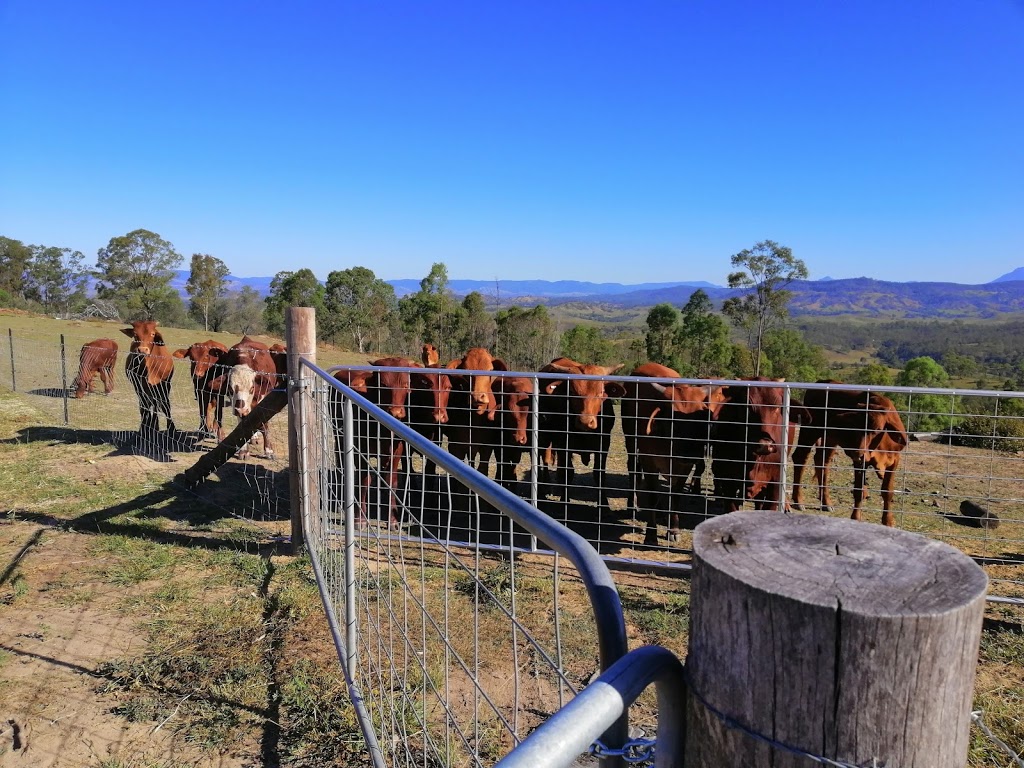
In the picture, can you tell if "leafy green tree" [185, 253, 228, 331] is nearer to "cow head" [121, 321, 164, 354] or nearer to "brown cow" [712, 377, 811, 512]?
"cow head" [121, 321, 164, 354]

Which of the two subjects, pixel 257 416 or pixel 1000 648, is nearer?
pixel 1000 648

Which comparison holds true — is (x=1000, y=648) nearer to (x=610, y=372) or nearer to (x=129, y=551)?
(x=610, y=372)

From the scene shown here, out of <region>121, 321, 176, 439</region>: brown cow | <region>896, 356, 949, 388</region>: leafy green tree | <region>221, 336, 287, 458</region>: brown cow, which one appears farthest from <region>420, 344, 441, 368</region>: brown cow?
<region>896, 356, 949, 388</region>: leafy green tree

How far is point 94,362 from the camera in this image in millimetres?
14086

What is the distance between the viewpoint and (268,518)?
25.0 ft

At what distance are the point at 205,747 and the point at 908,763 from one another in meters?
3.72

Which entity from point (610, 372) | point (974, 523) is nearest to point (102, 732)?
point (610, 372)

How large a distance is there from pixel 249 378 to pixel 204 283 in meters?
45.5

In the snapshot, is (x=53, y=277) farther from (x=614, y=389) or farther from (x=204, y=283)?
(x=614, y=389)

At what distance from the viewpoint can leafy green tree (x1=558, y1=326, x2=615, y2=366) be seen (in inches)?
1272

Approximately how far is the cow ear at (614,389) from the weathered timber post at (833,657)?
281 inches

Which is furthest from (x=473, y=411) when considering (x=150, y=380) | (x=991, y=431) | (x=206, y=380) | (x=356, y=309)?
(x=356, y=309)

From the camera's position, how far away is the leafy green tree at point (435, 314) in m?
36.2

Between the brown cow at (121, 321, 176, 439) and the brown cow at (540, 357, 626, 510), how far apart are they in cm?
622
